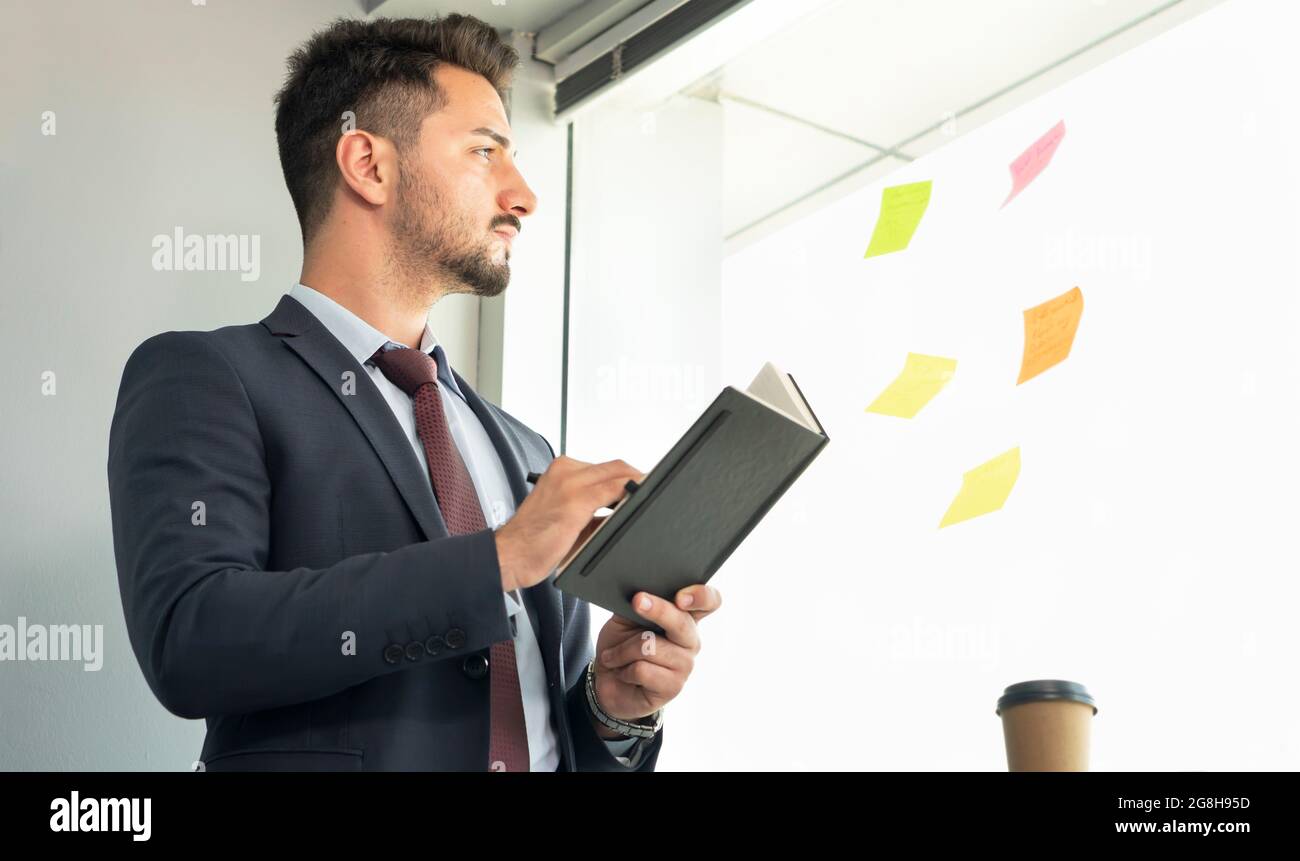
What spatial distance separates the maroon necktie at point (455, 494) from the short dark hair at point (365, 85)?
0.93 feet

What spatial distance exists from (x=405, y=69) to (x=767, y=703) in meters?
1.18

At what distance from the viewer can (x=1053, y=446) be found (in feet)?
6.81

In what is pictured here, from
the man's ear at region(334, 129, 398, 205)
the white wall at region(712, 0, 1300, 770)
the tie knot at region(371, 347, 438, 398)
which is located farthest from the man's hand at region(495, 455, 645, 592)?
the white wall at region(712, 0, 1300, 770)

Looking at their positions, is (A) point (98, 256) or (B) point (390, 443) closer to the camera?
(B) point (390, 443)

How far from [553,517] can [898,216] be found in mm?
1347

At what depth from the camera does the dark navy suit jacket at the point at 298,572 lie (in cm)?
119

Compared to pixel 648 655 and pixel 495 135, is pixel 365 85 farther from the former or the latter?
pixel 648 655

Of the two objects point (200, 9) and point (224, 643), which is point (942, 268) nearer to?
point (200, 9)

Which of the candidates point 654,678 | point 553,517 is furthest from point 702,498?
point 654,678

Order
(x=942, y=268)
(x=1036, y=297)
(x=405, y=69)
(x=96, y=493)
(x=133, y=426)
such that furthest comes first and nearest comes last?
(x=942, y=268) < (x=1036, y=297) < (x=96, y=493) < (x=405, y=69) < (x=133, y=426)

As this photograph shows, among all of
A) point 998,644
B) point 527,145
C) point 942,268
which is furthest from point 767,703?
point 527,145

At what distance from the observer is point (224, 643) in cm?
119

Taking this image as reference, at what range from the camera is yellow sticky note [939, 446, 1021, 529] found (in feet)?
6.96

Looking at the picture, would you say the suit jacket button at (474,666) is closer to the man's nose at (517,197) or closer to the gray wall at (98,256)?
the man's nose at (517,197)
